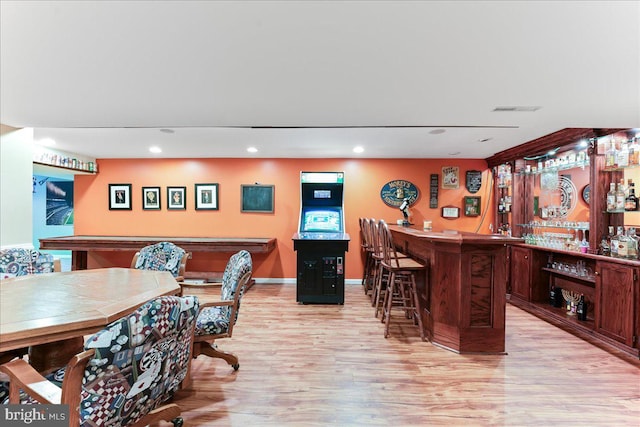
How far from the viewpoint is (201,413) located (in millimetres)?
1854

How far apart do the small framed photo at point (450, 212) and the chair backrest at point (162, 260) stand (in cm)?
442

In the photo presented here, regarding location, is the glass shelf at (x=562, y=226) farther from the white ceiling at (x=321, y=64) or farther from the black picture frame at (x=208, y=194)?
the black picture frame at (x=208, y=194)

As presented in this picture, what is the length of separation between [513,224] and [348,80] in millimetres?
3882

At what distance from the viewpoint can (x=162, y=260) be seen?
307 centimetres

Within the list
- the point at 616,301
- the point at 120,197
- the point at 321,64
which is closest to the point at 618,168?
the point at 616,301

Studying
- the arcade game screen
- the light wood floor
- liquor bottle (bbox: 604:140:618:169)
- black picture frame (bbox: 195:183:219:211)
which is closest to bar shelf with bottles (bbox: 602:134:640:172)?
liquor bottle (bbox: 604:140:618:169)

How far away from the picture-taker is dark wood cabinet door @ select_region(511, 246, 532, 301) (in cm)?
397

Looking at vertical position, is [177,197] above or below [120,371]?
above

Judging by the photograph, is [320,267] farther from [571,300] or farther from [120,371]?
[571,300]

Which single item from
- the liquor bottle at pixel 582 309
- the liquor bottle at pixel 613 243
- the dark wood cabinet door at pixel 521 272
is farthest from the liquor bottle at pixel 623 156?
the liquor bottle at pixel 582 309

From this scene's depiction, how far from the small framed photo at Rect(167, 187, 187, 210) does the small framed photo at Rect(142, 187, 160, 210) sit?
24cm

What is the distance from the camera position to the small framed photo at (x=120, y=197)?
5492 millimetres

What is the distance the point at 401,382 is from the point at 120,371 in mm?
1904

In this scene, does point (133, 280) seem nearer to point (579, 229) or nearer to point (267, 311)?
point (267, 311)
